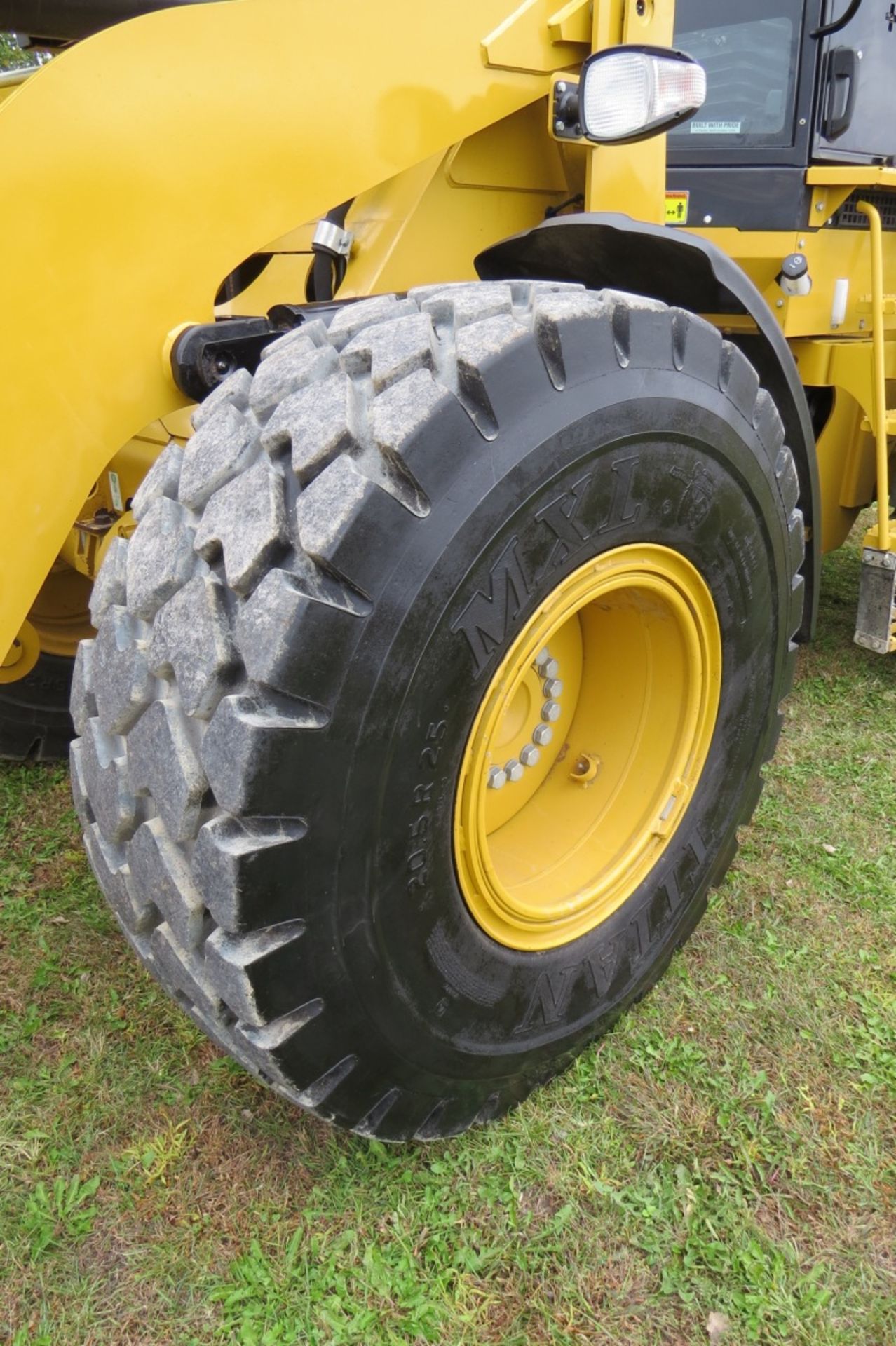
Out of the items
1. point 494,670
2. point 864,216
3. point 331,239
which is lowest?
point 494,670

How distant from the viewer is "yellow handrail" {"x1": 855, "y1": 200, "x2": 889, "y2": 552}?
10.5 ft

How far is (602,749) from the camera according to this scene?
223 cm

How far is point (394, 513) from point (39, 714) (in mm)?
2061

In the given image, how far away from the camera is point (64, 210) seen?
5.12 feet

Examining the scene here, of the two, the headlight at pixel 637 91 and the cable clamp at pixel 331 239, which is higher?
the headlight at pixel 637 91

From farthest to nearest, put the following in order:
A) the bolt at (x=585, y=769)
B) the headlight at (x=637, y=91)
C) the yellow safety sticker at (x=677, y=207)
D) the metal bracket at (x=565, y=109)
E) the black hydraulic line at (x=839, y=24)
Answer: the yellow safety sticker at (x=677, y=207), the black hydraulic line at (x=839, y=24), the bolt at (x=585, y=769), the metal bracket at (x=565, y=109), the headlight at (x=637, y=91)

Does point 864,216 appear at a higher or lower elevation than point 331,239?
higher

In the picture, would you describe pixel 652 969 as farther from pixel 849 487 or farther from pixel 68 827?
pixel 849 487

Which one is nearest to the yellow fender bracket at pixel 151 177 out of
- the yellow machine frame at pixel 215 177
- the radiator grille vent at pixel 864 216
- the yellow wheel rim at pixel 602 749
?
the yellow machine frame at pixel 215 177

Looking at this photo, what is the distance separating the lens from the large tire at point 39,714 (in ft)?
9.91

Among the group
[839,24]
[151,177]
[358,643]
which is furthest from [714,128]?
[358,643]

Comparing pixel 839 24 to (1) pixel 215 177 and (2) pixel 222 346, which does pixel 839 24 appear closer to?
(1) pixel 215 177

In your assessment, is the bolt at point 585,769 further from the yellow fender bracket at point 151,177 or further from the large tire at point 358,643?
the yellow fender bracket at point 151,177

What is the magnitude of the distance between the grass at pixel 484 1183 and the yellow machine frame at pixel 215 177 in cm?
91
